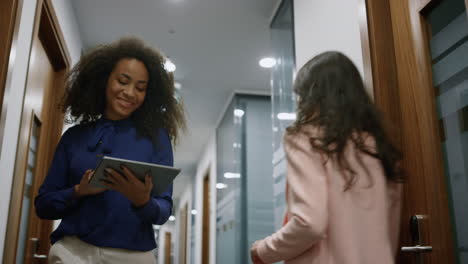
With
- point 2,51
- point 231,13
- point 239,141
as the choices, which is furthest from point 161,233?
→ point 2,51

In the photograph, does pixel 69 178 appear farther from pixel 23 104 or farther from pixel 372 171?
pixel 23 104

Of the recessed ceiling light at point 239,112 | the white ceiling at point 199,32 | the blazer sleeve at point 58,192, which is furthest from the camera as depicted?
the recessed ceiling light at point 239,112

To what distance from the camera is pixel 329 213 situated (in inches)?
48.7

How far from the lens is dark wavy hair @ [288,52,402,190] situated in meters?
1.25

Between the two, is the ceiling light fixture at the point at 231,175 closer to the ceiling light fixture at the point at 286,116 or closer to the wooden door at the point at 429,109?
the ceiling light fixture at the point at 286,116

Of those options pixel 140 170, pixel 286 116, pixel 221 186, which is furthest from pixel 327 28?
pixel 221 186

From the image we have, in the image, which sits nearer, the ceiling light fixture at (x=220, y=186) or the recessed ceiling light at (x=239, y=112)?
the recessed ceiling light at (x=239, y=112)

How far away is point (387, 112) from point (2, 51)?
1473 mm

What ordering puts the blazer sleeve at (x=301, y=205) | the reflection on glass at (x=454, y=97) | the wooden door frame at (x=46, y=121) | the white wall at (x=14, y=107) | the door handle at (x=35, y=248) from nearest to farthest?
the blazer sleeve at (x=301, y=205) < the reflection on glass at (x=454, y=97) < the white wall at (x=14, y=107) < the wooden door frame at (x=46, y=121) < the door handle at (x=35, y=248)

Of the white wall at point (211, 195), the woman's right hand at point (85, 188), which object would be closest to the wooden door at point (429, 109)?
the woman's right hand at point (85, 188)

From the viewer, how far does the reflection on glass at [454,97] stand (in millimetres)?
1478

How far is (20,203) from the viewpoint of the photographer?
2467 mm

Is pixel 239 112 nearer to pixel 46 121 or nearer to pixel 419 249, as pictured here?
pixel 46 121

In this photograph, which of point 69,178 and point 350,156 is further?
point 69,178
